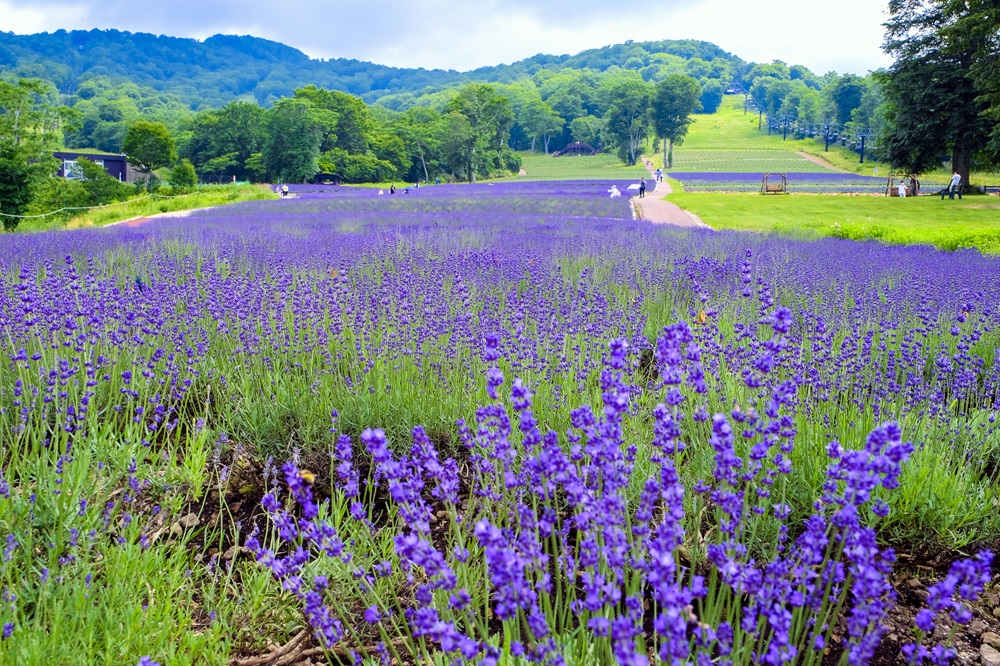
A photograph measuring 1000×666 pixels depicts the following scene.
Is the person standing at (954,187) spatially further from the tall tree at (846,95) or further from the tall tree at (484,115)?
the tall tree at (846,95)

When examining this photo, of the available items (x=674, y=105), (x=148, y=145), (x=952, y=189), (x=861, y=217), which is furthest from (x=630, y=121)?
(x=861, y=217)

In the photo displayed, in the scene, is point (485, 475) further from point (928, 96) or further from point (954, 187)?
point (928, 96)

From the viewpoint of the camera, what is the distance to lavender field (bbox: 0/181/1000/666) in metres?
1.32

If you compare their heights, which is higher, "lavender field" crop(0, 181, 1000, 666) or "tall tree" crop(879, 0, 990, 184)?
"tall tree" crop(879, 0, 990, 184)

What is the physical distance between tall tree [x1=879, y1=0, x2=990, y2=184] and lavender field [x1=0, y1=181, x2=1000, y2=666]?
26659 millimetres

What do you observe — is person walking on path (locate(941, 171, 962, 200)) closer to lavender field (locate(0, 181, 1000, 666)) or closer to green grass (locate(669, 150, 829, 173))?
lavender field (locate(0, 181, 1000, 666))

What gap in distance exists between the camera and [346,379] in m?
3.79

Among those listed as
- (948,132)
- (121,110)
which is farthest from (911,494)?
(121,110)

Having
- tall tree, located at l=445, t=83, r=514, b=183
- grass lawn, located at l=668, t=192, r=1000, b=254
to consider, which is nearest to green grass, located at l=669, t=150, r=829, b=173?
tall tree, located at l=445, t=83, r=514, b=183

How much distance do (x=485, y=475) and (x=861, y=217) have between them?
71.7ft

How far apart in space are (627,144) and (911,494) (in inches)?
3673

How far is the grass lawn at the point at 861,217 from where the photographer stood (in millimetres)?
12500

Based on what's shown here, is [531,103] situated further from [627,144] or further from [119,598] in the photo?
[119,598]

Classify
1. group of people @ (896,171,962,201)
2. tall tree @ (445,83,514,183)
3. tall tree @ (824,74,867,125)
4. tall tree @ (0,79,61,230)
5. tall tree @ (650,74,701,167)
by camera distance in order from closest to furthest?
group of people @ (896,171,962,201) → tall tree @ (0,79,61,230) → tall tree @ (445,83,514,183) → tall tree @ (650,74,701,167) → tall tree @ (824,74,867,125)
